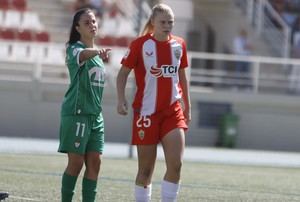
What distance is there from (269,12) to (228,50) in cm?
192

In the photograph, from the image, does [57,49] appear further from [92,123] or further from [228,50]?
[92,123]

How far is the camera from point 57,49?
26.3 meters

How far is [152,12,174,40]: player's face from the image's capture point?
8.86 metres

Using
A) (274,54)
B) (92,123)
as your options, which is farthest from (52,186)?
(274,54)

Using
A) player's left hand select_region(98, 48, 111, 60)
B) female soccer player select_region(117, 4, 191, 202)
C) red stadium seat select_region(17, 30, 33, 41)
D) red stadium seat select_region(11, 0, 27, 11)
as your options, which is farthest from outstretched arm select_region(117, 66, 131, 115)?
red stadium seat select_region(11, 0, 27, 11)

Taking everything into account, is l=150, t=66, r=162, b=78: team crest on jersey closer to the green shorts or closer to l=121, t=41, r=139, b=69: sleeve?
l=121, t=41, r=139, b=69: sleeve

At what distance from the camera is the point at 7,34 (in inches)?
1099

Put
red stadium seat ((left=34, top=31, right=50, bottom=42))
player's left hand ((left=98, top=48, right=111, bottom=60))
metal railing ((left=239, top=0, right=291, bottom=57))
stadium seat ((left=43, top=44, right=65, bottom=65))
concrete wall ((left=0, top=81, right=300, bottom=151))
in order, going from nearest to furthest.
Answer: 1. player's left hand ((left=98, top=48, right=111, bottom=60))
2. concrete wall ((left=0, top=81, right=300, bottom=151))
3. stadium seat ((left=43, top=44, right=65, bottom=65))
4. red stadium seat ((left=34, top=31, right=50, bottom=42))
5. metal railing ((left=239, top=0, right=291, bottom=57))

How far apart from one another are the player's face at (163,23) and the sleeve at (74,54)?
716 millimetres

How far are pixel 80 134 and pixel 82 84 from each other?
1.51ft

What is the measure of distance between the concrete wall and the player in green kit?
15.6m

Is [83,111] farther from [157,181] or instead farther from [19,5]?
[19,5]

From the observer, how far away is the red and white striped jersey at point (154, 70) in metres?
8.92

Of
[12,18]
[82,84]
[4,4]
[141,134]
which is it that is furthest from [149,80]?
[4,4]
